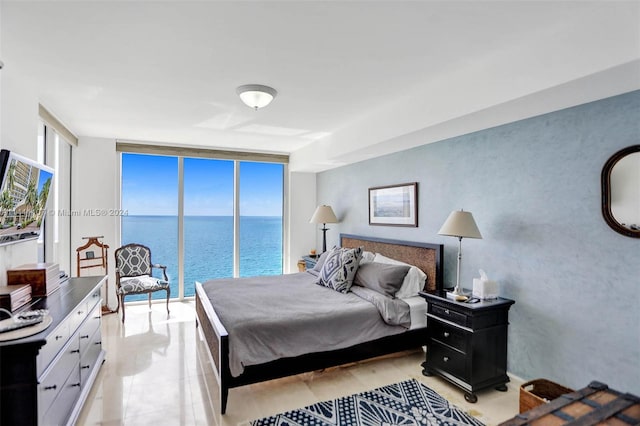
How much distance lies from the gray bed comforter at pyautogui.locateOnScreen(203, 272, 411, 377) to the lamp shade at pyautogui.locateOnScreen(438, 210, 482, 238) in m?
0.86

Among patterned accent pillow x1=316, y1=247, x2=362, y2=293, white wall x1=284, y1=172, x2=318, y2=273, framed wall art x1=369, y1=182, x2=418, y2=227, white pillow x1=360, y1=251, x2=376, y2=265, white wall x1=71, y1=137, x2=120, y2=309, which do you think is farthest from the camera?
white wall x1=284, y1=172, x2=318, y2=273

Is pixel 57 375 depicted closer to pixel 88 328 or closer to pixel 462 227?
pixel 88 328

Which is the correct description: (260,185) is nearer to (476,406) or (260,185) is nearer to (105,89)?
(105,89)

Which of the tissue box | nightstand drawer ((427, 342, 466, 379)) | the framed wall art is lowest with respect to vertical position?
nightstand drawer ((427, 342, 466, 379))

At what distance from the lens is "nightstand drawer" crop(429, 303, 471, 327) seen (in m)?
2.67

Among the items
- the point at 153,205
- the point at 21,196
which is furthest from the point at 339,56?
the point at 153,205

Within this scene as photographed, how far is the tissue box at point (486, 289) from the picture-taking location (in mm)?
2791

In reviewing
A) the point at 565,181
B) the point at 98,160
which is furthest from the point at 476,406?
the point at 98,160

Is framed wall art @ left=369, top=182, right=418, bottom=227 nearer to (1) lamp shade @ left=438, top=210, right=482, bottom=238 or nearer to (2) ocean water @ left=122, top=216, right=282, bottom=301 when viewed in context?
(1) lamp shade @ left=438, top=210, right=482, bottom=238

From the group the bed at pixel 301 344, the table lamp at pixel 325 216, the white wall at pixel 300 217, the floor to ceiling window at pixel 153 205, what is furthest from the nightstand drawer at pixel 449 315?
the floor to ceiling window at pixel 153 205

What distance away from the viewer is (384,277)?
11.3ft

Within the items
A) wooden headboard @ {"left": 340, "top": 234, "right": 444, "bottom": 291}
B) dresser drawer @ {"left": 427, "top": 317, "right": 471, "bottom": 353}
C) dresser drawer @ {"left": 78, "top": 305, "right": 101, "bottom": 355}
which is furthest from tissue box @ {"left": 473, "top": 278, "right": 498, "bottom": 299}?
dresser drawer @ {"left": 78, "top": 305, "right": 101, "bottom": 355}

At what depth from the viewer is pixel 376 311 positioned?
10.2 feet

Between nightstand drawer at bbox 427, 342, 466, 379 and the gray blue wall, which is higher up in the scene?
the gray blue wall
